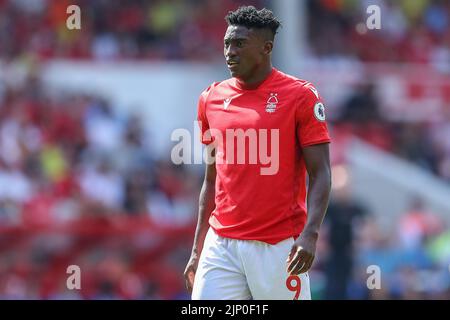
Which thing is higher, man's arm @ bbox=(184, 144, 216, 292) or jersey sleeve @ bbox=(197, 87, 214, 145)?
jersey sleeve @ bbox=(197, 87, 214, 145)

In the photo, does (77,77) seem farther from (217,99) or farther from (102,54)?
(217,99)

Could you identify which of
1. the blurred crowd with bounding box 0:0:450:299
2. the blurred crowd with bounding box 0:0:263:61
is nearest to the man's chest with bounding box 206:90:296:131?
the blurred crowd with bounding box 0:0:450:299

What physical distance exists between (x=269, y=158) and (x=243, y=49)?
22.7 inches

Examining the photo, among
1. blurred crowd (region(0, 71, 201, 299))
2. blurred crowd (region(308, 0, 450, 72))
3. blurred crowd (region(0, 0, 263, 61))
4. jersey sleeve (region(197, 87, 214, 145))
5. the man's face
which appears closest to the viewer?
the man's face

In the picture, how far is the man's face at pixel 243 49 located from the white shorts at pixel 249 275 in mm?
896

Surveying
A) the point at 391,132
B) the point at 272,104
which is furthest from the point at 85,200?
the point at 272,104

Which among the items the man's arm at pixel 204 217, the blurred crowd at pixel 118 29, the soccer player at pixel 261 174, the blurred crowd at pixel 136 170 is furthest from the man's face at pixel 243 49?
the blurred crowd at pixel 118 29

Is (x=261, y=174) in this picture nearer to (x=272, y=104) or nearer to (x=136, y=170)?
(x=272, y=104)

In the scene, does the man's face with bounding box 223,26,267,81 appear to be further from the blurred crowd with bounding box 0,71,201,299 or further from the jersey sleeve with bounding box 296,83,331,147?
the blurred crowd with bounding box 0,71,201,299

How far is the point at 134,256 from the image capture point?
13.0m

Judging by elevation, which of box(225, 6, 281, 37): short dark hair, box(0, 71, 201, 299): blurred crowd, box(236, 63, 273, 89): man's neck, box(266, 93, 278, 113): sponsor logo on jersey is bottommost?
box(0, 71, 201, 299): blurred crowd

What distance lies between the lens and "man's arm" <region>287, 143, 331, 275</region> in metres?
5.99

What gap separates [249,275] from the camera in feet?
20.4

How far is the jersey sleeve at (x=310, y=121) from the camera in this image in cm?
615
